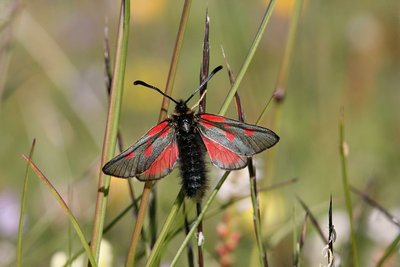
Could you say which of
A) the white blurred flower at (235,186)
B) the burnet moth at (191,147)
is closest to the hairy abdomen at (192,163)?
the burnet moth at (191,147)

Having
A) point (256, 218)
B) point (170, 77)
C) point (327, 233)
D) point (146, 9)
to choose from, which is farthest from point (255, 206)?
point (146, 9)

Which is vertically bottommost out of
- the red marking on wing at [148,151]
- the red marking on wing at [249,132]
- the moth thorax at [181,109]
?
the red marking on wing at [148,151]

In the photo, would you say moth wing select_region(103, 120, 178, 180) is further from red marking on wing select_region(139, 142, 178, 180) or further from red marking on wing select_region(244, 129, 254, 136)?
red marking on wing select_region(244, 129, 254, 136)

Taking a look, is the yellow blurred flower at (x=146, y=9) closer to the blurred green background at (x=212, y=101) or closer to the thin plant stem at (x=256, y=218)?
the blurred green background at (x=212, y=101)

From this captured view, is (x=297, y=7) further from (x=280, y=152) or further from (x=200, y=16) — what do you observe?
(x=200, y=16)

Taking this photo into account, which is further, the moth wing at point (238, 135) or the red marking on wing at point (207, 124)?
the red marking on wing at point (207, 124)

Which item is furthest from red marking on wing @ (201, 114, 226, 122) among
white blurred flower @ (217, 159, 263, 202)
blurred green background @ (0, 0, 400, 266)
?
white blurred flower @ (217, 159, 263, 202)
